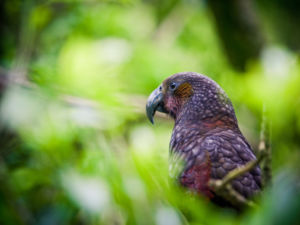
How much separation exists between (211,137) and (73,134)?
1.18m

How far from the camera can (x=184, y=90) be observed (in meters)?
1.26

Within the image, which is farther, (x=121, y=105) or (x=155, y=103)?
(x=121, y=105)

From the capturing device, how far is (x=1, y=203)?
6.61 feet

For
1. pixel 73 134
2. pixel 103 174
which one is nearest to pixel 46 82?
pixel 73 134

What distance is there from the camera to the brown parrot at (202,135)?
3.51ft

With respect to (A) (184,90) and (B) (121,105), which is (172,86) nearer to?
Answer: (A) (184,90)

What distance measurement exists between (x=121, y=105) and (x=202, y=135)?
123 cm

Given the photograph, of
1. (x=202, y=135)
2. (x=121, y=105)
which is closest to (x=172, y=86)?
(x=202, y=135)

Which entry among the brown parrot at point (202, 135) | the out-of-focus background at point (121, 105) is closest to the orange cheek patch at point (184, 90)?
the brown parrot at point (202, 135)

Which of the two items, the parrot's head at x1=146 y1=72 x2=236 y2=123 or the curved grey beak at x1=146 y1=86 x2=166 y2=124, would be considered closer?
Result: the parrot's head at x1=146 y1=72 x2=236 y2=123

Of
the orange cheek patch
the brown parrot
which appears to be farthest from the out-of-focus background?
the orange cheek patch

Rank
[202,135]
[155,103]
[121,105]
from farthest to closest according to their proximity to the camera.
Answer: [121,105], [155,103], [202,135]

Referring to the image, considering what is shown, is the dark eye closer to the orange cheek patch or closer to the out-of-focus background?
the orange cheek patch

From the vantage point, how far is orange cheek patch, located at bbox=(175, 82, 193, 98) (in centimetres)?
124
